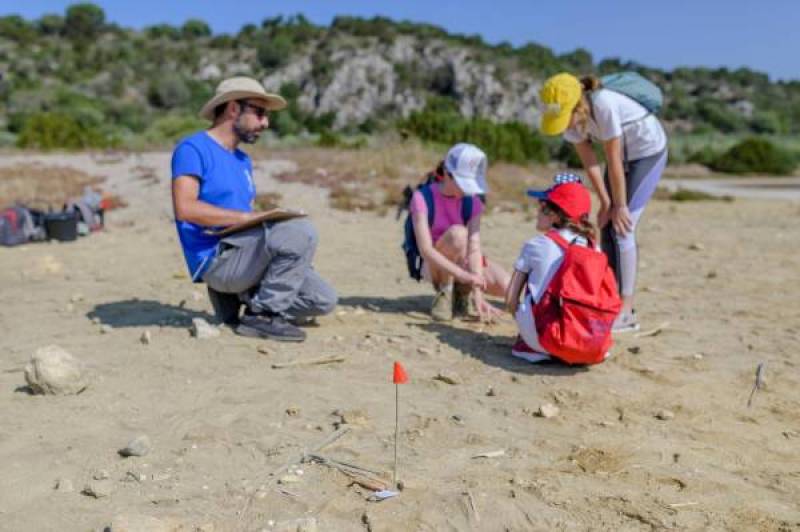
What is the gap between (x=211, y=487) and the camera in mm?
2504

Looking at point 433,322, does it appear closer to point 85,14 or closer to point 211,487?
point 211,487

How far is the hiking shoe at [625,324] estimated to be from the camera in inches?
177

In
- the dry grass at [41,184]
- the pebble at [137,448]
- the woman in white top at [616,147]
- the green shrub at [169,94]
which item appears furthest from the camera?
the green shrub at [169,94]

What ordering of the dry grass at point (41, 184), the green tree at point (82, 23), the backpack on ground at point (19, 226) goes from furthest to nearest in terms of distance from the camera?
the green tree at point (82, 23), the dry grass at point (41, 184), the backpack on ground at point (19, 226)

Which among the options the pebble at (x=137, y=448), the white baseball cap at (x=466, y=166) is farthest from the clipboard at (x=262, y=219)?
the pebble at (x=137, y=448)

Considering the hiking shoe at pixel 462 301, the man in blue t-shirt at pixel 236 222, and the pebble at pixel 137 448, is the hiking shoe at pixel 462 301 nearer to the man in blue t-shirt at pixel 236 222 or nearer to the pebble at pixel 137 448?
the man in blue t-shirt at pixel 236 222

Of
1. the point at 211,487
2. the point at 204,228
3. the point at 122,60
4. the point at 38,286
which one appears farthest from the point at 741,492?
the point at 122,60

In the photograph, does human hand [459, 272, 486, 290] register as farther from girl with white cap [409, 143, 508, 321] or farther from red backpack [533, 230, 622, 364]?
red backpack [533, 230, 622, 364]

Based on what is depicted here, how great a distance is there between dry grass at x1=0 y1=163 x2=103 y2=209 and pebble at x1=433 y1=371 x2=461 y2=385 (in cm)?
717

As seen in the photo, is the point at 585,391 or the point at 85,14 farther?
the point at 85,14

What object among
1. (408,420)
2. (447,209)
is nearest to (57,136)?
(447,209)

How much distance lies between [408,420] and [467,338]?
129 centimetres

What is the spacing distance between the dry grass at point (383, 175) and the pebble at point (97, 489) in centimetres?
794

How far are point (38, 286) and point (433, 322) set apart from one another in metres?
3.03
